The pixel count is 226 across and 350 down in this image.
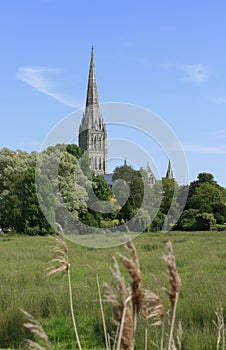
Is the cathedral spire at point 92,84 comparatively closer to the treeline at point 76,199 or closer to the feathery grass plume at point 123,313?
the treeline at point 76,199

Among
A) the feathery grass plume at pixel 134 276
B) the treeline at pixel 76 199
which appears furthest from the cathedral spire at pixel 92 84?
the feathery grass plume at pixel 134 276

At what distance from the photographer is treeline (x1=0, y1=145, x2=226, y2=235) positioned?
37.5 meters

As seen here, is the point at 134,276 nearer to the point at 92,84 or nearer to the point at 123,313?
the point at 123,313

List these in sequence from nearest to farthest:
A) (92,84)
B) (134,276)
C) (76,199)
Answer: (134,276) < (76,199) < (92,84)

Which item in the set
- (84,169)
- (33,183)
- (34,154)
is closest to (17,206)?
(33,183)

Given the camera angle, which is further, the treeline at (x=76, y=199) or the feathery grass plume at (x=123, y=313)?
the treeline at (x=76, y=199)

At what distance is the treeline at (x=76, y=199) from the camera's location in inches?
1478

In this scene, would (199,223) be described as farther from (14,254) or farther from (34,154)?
(14,254)

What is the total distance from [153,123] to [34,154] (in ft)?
132

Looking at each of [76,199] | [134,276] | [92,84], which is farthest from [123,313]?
[92,84]

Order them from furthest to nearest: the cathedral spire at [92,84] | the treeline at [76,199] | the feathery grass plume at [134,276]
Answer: the cathedral spire at [92,84] < the treeline at [76,199] < the feathery grass plume at [134,276]

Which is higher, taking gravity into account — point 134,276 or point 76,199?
point 76,199

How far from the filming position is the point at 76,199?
45.6m

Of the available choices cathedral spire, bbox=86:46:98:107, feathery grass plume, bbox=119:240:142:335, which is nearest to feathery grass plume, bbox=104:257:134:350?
feathery grass plume, bbox=119:240:142:335
